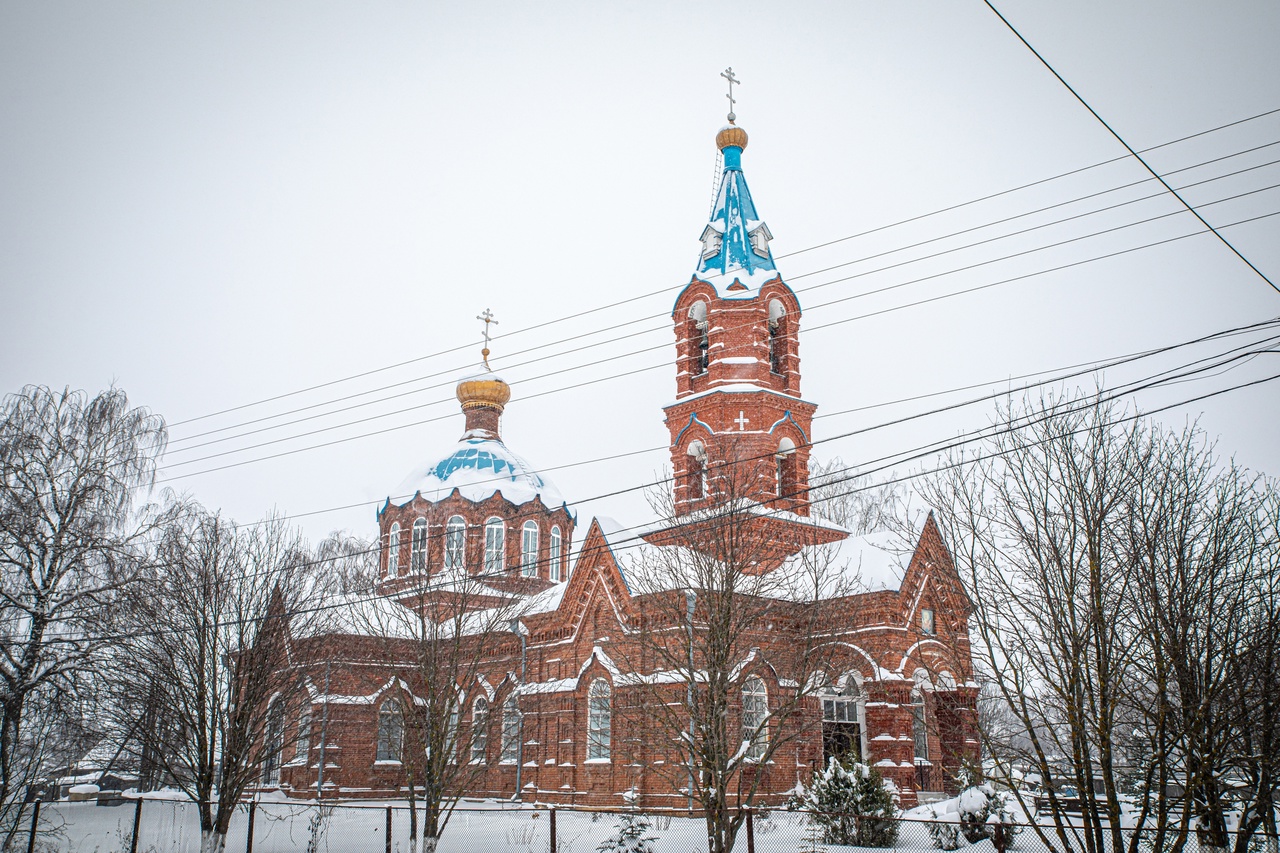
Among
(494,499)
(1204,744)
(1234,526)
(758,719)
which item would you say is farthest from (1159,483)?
(494,499)

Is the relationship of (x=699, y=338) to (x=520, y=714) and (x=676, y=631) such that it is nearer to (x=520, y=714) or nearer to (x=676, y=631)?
(x=520, y=714)

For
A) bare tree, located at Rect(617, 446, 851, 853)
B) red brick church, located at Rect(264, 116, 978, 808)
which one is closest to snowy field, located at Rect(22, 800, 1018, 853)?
red brick church, located at Rect(264, 116, 978, 808)

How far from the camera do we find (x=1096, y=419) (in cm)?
1217

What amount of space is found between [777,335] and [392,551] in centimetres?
1752

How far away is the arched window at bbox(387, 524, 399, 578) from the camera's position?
123 ft

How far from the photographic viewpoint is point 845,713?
25156mm

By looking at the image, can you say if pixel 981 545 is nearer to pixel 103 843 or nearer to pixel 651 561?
pixel 651 561

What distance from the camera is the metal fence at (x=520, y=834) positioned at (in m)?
18.3

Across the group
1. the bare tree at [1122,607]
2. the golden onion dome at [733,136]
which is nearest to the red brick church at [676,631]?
the golden onion dome at [733,136]

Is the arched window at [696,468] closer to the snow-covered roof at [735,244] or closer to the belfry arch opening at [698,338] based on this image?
the belfry arch opening at [698,338]

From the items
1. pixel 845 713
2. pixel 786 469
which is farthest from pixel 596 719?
pixel 786 469

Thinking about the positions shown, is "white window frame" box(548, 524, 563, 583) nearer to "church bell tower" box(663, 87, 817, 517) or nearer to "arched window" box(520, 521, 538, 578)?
"arched window" box(520, 521, 538, 578)

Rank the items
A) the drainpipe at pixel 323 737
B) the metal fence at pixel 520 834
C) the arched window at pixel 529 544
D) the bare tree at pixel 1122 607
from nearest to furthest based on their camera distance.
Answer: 1. the bare tree at pixel 1122 607
2. the metal fence at pixel 520 834
3. the drainpipe at pixel 323 737
4. the arched window at pixel 529 544

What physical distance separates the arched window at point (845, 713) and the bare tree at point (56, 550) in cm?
1656
